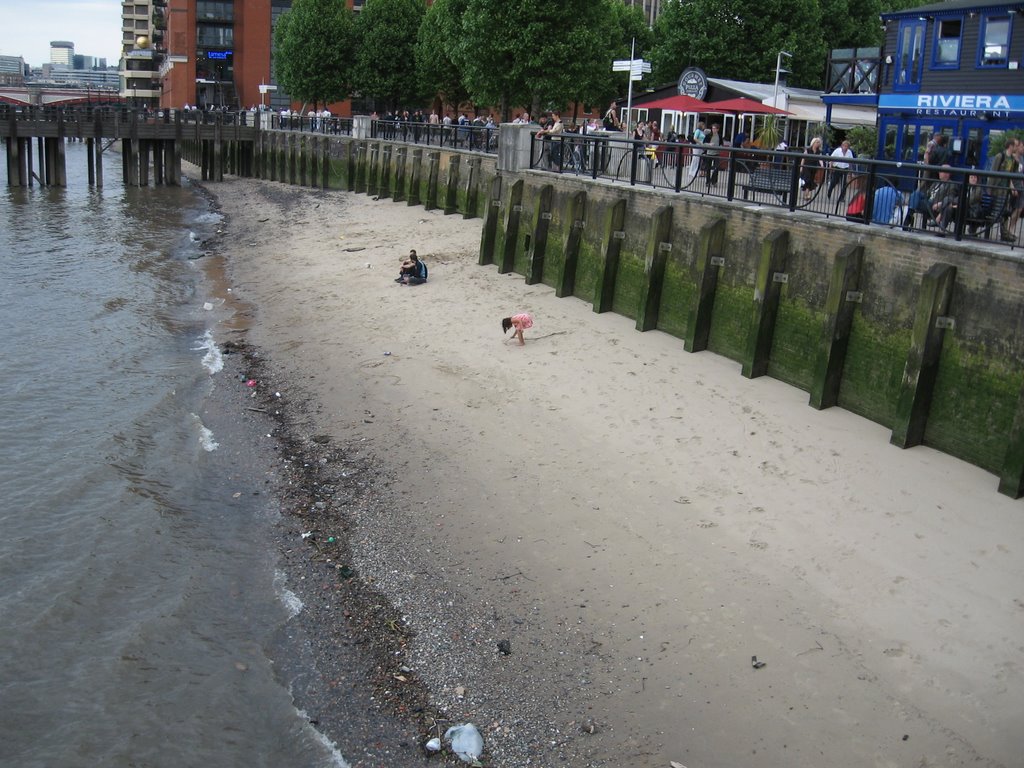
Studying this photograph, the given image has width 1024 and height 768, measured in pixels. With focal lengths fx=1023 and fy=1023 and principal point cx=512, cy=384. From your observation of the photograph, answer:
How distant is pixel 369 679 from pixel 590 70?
106 ft

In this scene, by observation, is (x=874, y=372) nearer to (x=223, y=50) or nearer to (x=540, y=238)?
(x=540, y=238)

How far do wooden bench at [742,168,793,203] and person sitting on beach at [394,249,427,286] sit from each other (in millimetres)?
8501

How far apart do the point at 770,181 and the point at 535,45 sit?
23.0m

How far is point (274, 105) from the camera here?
88.8 meters

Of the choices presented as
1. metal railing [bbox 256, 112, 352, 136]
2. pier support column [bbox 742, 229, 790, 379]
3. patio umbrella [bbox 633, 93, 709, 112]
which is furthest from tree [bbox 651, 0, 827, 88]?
pier support column [bbox 742, 229, 790, 379]

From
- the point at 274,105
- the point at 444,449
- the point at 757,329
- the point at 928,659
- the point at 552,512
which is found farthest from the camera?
the point at 274,105

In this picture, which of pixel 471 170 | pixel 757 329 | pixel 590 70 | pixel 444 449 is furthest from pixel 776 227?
pixel 590 70

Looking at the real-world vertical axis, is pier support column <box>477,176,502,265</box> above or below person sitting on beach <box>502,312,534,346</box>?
above

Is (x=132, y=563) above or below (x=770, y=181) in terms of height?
below

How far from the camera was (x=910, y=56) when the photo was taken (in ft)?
73.6

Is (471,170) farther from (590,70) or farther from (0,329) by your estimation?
(0,329)

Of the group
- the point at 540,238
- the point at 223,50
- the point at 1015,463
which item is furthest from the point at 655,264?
the point at 223,50

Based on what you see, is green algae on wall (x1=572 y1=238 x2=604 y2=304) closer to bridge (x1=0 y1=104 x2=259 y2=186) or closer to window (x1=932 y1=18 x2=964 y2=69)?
window (x1=932 y1=18 x2=964 y2=69)

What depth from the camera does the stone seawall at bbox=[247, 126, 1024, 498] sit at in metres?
12.1
